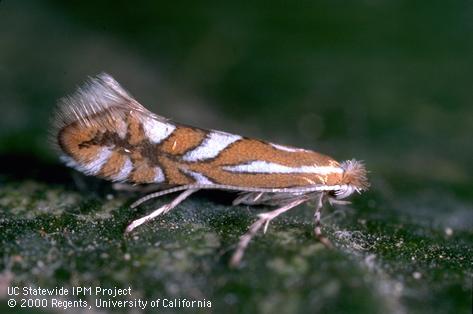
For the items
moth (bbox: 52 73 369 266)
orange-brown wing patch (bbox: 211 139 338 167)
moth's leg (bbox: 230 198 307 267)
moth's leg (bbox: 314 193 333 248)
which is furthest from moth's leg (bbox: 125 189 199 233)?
moth's leg (bbox: 314 193 333 248)

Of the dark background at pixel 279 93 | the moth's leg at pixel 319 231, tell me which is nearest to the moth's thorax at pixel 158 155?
the moth's leg at pixel 319 231

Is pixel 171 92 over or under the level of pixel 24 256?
over

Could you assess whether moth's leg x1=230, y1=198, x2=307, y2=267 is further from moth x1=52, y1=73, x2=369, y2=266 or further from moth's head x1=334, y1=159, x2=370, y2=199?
moth's head x1=334, y1=159, x2=370, y2=199

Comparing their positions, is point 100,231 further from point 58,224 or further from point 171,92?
point 171,92

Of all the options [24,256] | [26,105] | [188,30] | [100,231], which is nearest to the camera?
[24,256]

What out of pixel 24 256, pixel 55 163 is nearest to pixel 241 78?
pixel 55 163

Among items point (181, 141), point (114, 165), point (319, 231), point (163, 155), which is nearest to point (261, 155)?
point (181, 141)

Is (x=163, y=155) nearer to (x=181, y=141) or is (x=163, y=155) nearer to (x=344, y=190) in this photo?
(x=181, y=141)

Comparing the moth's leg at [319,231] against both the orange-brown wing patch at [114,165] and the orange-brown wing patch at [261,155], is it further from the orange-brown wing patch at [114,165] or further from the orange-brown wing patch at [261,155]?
the orange-brown wing patch at [114,165]
